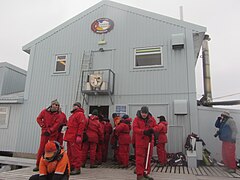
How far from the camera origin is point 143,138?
4.20 m

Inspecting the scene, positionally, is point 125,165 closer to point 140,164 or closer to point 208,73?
point 140,164

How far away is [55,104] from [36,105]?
4388 mm

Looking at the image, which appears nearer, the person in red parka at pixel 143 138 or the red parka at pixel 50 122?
the person in red parka at pixel 143 138

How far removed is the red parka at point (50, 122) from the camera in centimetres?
490

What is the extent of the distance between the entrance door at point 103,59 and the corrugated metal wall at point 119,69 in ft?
0.61

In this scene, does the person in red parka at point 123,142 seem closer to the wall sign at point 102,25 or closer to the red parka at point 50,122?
the red parka at point 50,122

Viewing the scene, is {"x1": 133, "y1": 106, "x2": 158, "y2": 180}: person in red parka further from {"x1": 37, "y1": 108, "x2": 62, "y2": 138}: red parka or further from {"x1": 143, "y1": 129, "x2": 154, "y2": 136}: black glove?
{"x1": 37, "y1": 108, "x2": 62, "y2": 138}: red parka

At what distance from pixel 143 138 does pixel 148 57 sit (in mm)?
4521

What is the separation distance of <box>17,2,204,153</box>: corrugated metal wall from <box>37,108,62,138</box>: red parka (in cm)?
311

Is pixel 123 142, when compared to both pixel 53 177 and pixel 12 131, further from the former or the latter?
pixel 12 131

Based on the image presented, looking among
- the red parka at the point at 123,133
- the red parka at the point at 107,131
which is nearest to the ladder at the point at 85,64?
the red parka at the point at 107,131

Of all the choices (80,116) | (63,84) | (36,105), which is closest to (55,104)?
(80,116)

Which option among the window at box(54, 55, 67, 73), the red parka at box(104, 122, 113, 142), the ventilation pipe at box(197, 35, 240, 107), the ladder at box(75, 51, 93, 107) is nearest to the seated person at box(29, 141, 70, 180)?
the red parka at box(104, 122, 113, 142)

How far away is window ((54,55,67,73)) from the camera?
8992 millimetres
